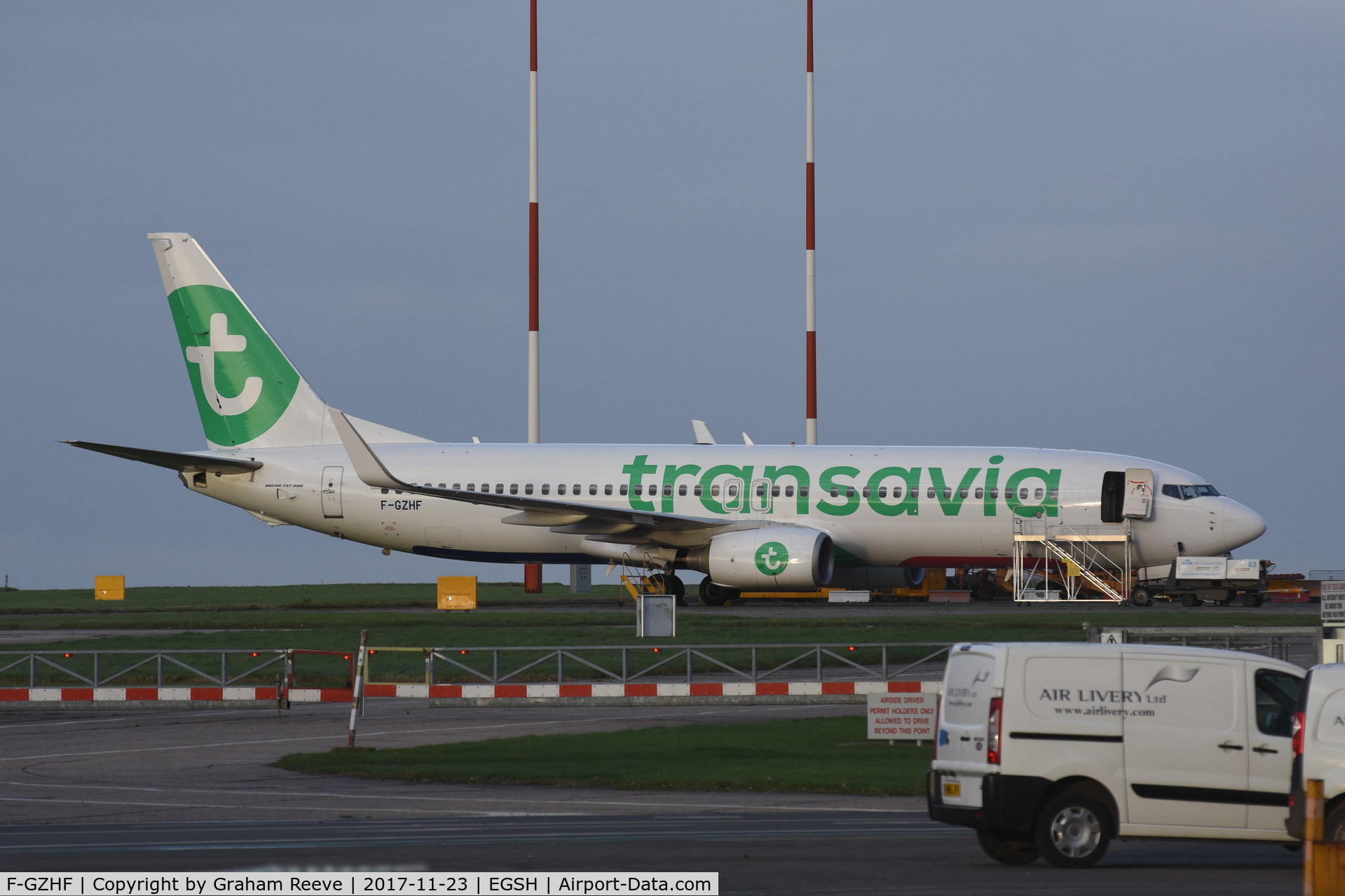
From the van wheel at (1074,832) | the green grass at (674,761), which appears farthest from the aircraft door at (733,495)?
the van wheel at (1074,832)

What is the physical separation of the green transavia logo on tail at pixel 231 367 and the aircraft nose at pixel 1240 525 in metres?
26.8

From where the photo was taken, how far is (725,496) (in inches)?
1758

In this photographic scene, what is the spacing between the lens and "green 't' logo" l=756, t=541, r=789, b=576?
41719mm

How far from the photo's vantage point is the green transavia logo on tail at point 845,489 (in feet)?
141

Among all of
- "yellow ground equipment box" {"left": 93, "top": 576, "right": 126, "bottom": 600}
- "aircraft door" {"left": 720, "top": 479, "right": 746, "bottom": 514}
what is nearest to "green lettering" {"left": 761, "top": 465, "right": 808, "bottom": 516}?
"aircraft door" {"left": 720, "top": 479, "right": 746, "bottom": 514}

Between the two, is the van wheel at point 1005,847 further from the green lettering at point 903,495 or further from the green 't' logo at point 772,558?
the green lettering at point 903,495

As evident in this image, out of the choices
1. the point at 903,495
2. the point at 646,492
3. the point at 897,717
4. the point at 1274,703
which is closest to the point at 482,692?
the point at 897,717

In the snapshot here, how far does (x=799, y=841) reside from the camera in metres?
13.7

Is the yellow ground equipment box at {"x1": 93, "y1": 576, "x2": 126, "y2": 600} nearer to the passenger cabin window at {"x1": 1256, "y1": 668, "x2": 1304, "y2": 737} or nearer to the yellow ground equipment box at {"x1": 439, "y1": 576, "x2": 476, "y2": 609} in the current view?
the yellow ground equipment box at {"x1": 439, "y1": 576, "x2": 476, "y2": 609}

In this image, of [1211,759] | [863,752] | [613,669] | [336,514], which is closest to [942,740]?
[1211,759]

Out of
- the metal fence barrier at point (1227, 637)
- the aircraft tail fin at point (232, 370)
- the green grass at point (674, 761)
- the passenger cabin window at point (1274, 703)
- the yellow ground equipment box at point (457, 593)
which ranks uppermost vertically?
the aircraft tail fin at point (232, 370)

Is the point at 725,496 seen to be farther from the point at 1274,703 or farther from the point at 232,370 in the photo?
the point at 1274,703

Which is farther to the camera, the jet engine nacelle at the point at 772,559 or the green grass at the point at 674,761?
the jet engine nacelle at the point at 772,559

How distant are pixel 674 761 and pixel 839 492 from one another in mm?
24410
